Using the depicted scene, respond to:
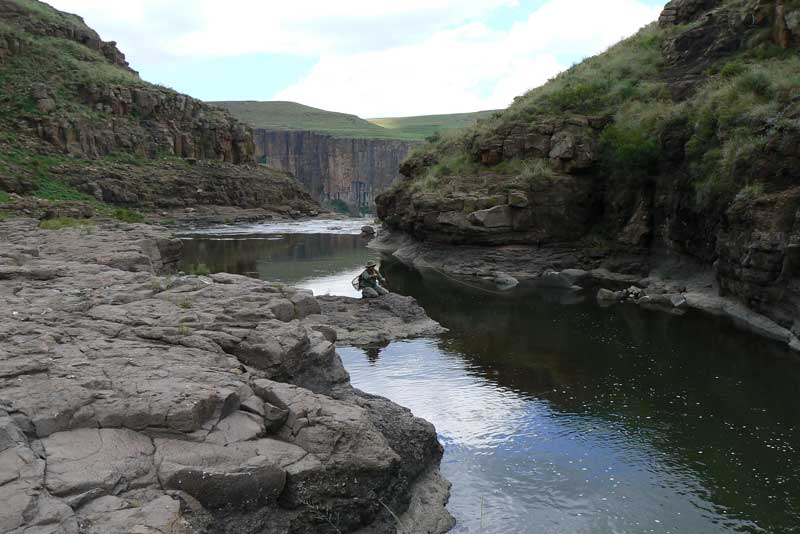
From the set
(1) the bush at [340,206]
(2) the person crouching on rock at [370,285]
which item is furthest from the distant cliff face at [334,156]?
(2) the person crouching on rock at [370,285]

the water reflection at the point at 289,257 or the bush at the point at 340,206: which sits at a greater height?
the water reflection at the point at 289,257

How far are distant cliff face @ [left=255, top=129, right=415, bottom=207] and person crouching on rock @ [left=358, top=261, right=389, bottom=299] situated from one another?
112m

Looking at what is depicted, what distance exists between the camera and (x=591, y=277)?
2808 centimetres

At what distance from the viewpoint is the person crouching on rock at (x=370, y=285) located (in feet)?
70.0

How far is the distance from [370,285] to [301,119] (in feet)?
465

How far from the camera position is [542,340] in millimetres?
17969

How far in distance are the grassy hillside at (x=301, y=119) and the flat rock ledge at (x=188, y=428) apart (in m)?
131

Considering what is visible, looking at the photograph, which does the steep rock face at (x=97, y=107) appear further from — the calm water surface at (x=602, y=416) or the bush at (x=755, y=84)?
the bush at (x=755, y=84)

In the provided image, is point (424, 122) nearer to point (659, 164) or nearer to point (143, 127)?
point (143, 127)

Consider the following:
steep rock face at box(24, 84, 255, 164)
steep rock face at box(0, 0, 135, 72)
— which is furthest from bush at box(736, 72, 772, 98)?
steep rock face at box(0, 0, 135, 72)

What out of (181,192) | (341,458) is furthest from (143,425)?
(181,192)

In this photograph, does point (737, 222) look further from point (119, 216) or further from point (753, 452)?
point (119, 216)

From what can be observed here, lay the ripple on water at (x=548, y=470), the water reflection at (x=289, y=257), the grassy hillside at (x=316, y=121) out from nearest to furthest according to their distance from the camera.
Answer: the ripple on water at (x=548, y=470)
the water reflection at (x=289, y=257)
the grassy hillside at (x=316, y=121)

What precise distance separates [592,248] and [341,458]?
81.2 feet
